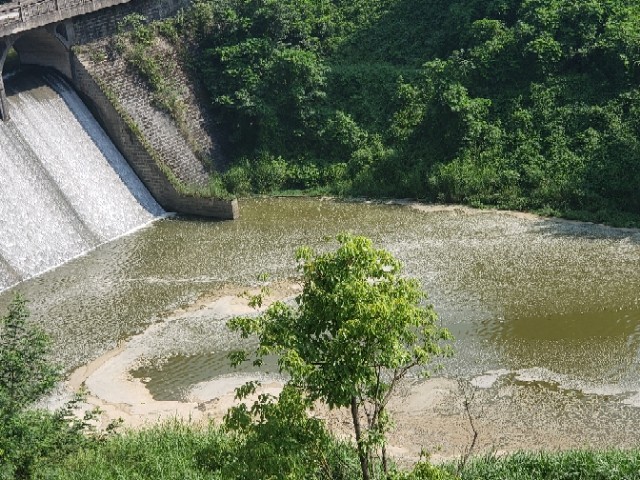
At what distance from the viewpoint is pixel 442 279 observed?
27.9 m

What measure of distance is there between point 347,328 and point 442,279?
15535mm

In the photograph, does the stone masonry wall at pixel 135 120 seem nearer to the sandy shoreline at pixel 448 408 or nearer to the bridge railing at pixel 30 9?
the bridge railing at pixel 30 9

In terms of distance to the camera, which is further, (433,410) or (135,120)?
(135,120)

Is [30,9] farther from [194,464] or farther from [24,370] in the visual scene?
[194,464]

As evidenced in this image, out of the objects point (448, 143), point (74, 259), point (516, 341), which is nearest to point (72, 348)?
point (74, 259)

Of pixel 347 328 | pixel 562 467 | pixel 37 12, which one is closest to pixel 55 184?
pixel 37 12

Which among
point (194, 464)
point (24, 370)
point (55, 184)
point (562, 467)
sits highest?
point (55, 184)

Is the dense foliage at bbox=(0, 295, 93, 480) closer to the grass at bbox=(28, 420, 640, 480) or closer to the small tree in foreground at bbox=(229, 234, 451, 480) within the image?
the grass at bbox=(28, 420, 640, 480)

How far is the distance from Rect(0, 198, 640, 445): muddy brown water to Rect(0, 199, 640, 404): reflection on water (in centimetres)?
5

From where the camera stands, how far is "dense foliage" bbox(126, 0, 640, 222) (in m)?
33.3

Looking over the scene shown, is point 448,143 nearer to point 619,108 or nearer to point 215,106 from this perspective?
point 619,108

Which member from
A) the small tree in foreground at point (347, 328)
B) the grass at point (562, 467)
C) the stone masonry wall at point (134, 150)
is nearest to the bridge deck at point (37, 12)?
the stone masonry wall at point (134, 150)

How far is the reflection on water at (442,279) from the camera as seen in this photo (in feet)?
79.6

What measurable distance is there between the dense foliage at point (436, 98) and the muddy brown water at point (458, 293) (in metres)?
1.63
